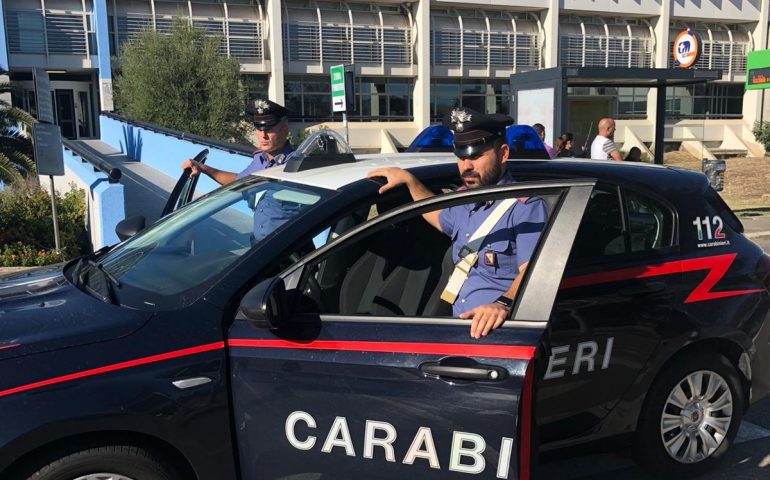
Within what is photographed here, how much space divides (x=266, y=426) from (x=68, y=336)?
2.46ft

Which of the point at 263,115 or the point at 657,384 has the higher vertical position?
the point at 263,115

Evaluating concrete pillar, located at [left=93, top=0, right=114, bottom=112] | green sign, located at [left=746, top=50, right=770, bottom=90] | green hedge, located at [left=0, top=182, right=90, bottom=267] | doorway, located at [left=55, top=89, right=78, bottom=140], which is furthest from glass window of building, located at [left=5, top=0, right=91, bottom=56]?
green sign, located at [left=746, top=50, right=770, bottom=90]

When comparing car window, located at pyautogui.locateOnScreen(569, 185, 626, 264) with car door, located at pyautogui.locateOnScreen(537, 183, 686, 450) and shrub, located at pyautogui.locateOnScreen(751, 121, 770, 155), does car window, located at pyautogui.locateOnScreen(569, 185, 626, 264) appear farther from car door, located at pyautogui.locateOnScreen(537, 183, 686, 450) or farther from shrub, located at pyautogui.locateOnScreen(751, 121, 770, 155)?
shrub, located at pyautogui.locateOnScreen(751, 121, 770, 155)

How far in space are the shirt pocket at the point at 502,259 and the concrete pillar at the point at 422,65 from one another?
99.9ft

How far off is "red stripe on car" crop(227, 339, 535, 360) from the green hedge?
24.3ft

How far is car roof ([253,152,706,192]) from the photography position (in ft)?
10.3

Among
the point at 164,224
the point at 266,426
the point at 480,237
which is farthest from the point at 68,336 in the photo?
the point at 480,237

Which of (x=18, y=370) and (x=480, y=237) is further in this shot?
(x=480, y=237)

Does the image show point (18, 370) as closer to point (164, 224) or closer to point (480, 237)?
point (164, 224)

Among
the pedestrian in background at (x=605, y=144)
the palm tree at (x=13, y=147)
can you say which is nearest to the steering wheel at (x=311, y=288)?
the pedestrian in background at (x=605, y=144)

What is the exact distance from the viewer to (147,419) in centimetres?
222

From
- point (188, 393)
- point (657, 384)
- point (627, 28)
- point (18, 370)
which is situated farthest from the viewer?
point (627, 28)

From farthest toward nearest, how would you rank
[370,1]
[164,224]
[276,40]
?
[370,1] < [276,40] < [164,224]

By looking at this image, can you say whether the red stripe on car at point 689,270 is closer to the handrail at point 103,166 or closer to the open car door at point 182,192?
the open car door at point 182,192
